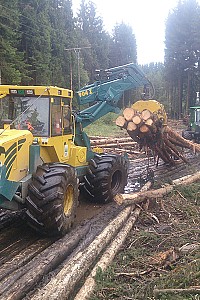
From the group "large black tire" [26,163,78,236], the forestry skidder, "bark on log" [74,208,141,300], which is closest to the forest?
the forestry skidder

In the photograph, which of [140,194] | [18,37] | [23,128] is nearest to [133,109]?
[140,194]

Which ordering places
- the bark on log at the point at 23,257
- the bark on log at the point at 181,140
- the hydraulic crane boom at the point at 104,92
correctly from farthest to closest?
the bark on log at the point at 181,140
the hydraulic crane boom at the point at 104,92
the bark on log at the point at 23,257

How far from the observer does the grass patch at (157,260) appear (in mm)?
5000

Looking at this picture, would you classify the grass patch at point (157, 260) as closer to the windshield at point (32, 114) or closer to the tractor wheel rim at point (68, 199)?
the tractor wheel rim at point (68, 199)

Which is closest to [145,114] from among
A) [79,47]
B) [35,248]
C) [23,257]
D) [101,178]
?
[101,178]

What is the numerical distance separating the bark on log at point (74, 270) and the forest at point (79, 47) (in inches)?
785

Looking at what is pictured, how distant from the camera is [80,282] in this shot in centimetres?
545

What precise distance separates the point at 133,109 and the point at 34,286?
7.94 m

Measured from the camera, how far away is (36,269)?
5.62 m

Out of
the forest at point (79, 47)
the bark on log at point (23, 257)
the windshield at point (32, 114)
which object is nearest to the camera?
the bark on log at point (23, 257)

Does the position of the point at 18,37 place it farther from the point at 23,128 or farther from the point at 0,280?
the point at 0,280

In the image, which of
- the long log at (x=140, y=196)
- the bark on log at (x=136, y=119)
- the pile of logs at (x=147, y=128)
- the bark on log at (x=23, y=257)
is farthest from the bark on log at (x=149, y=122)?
the bark on log at (x=23, y=257)

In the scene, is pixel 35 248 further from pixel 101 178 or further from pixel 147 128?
pixel 147 128

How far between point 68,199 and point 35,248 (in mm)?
1318
